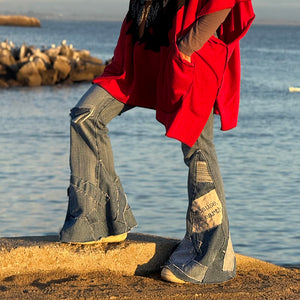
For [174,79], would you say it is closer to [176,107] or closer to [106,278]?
[176,107]

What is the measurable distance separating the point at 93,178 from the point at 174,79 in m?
0.79

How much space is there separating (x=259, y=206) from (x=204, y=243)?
4056 millimetres

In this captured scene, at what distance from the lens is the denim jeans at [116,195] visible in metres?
3.92

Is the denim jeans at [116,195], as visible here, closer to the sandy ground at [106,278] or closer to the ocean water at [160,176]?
the sandy ground at [106,278]

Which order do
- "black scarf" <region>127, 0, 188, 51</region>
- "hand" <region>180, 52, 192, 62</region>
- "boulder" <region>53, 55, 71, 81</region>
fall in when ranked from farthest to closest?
"boulder" <region>53, 55, 71, 81</region>
"black scarf" <region>127, 0, 188, 51</region>
"hand" <region>180, 52, 192, 62</region>

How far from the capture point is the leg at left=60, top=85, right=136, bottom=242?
12.8ft

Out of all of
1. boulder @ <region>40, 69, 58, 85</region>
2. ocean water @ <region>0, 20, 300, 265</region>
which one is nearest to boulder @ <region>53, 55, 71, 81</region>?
boulder @ <region>40, 69, 58, 85</region>

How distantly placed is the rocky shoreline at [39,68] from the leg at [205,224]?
72.1 ft

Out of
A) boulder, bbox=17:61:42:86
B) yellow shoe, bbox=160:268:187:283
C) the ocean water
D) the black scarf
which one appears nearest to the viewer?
A: the black scarf

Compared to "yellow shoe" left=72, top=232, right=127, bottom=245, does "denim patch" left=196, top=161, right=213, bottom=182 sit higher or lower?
higher

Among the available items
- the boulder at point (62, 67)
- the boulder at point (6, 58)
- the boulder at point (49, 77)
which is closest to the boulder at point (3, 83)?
the boulder at point (6, 58)

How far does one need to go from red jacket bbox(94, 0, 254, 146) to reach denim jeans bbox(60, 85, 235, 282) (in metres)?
0.11

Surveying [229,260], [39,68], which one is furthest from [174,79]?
[39,68]

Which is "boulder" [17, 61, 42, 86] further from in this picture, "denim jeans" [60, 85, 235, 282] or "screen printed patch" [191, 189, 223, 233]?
"screen printed patch" [191, 189, 223, 233]
